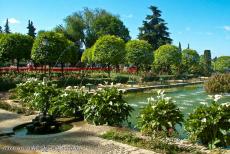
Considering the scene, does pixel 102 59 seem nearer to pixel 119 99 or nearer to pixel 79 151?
pixel 119 99

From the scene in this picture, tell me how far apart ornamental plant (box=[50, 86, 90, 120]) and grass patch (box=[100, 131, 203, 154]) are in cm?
245

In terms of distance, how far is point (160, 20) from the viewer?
57.8 meters

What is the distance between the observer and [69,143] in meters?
7.87

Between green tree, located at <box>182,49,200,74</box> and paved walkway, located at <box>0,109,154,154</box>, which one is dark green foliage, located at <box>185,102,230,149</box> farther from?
green tree, located at <box>182,49,200,74</box>

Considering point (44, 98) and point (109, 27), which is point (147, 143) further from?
point (109, 27)

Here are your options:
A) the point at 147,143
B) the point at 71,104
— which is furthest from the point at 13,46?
the point at 147,143

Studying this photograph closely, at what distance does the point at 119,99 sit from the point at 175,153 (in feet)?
10.5

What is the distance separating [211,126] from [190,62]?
37131 millimetres

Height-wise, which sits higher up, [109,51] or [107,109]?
[109,51]

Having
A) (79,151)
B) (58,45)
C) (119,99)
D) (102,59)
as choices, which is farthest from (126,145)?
(102,59)

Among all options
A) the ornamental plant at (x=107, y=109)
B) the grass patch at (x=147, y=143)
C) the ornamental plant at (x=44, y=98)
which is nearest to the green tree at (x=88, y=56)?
the ornamental plant at (x=44, y=98)

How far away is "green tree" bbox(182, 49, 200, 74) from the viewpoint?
43553 mm

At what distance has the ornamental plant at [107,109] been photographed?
9664mm

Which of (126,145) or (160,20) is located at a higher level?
(160,20)
